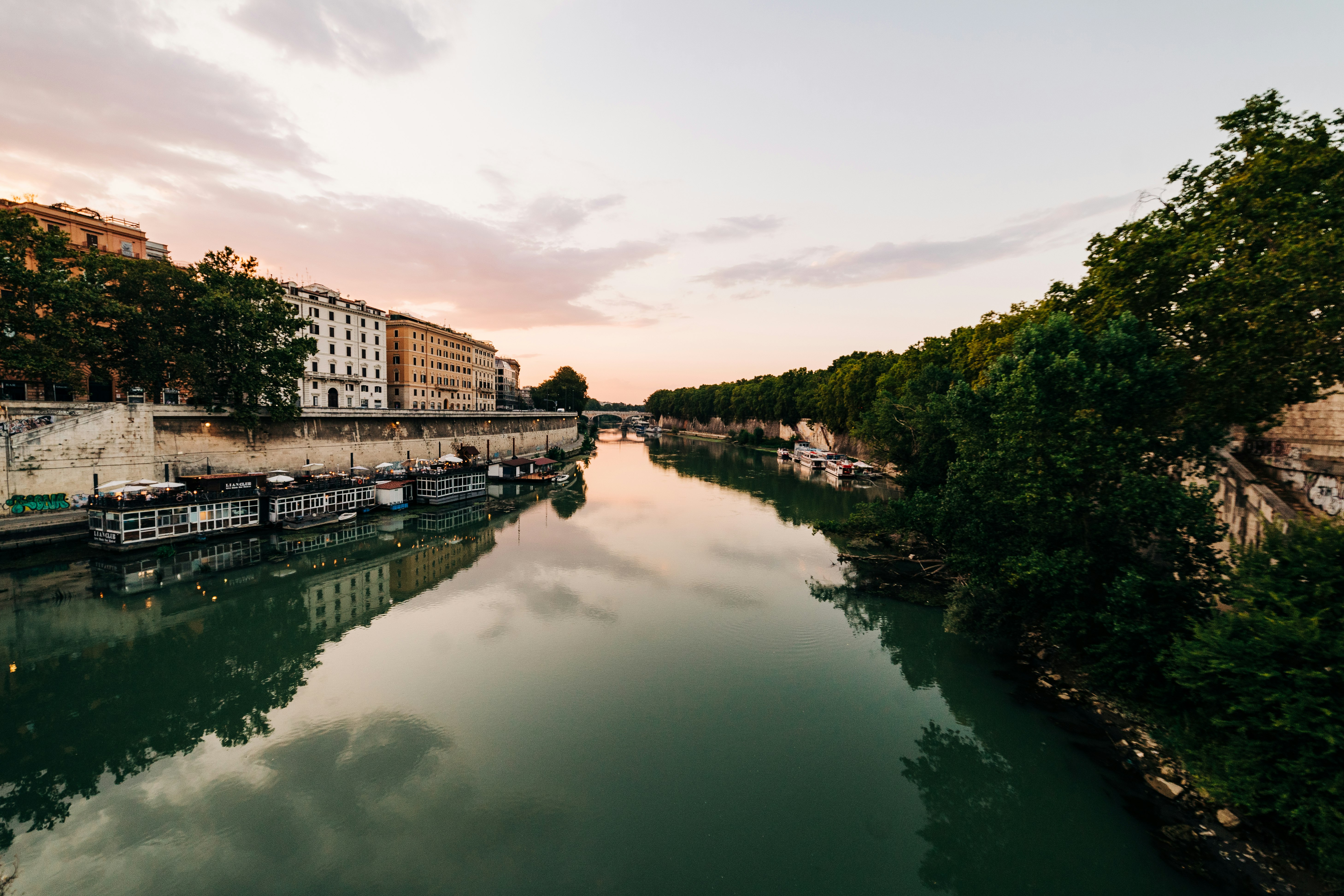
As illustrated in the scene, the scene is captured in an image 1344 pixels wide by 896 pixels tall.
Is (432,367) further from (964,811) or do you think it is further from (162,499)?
(964,811)

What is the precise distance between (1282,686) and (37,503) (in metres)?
53.2

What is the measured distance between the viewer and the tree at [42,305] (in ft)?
103

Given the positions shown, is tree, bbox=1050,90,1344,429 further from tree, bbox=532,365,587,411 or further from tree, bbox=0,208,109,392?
Result: tree, bbox=532,365,587,411

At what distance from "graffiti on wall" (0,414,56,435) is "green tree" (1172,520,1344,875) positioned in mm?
52443

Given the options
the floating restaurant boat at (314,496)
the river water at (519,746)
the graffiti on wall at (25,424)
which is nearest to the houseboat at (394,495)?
the floating restaurant boat at (314,496)

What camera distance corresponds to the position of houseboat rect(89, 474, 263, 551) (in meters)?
28.2

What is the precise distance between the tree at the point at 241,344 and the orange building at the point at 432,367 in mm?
29112

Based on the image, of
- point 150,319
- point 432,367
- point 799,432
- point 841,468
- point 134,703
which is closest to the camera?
point 134,703

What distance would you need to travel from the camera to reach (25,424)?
29.9 meters

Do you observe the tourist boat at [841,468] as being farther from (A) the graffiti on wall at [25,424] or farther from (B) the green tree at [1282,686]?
(A) the graffiti on wall at [25,424]

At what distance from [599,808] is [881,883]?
20.0 feet

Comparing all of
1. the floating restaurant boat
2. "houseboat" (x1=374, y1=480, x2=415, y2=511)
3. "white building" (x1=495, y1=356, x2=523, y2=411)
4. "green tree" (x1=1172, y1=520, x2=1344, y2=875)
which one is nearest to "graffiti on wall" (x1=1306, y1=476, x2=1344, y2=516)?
"green tree" (x1=1172, y1=520, x2=1344, y2=875)

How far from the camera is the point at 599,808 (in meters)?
11.8

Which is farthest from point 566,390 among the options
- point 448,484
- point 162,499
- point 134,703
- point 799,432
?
point 134,703
